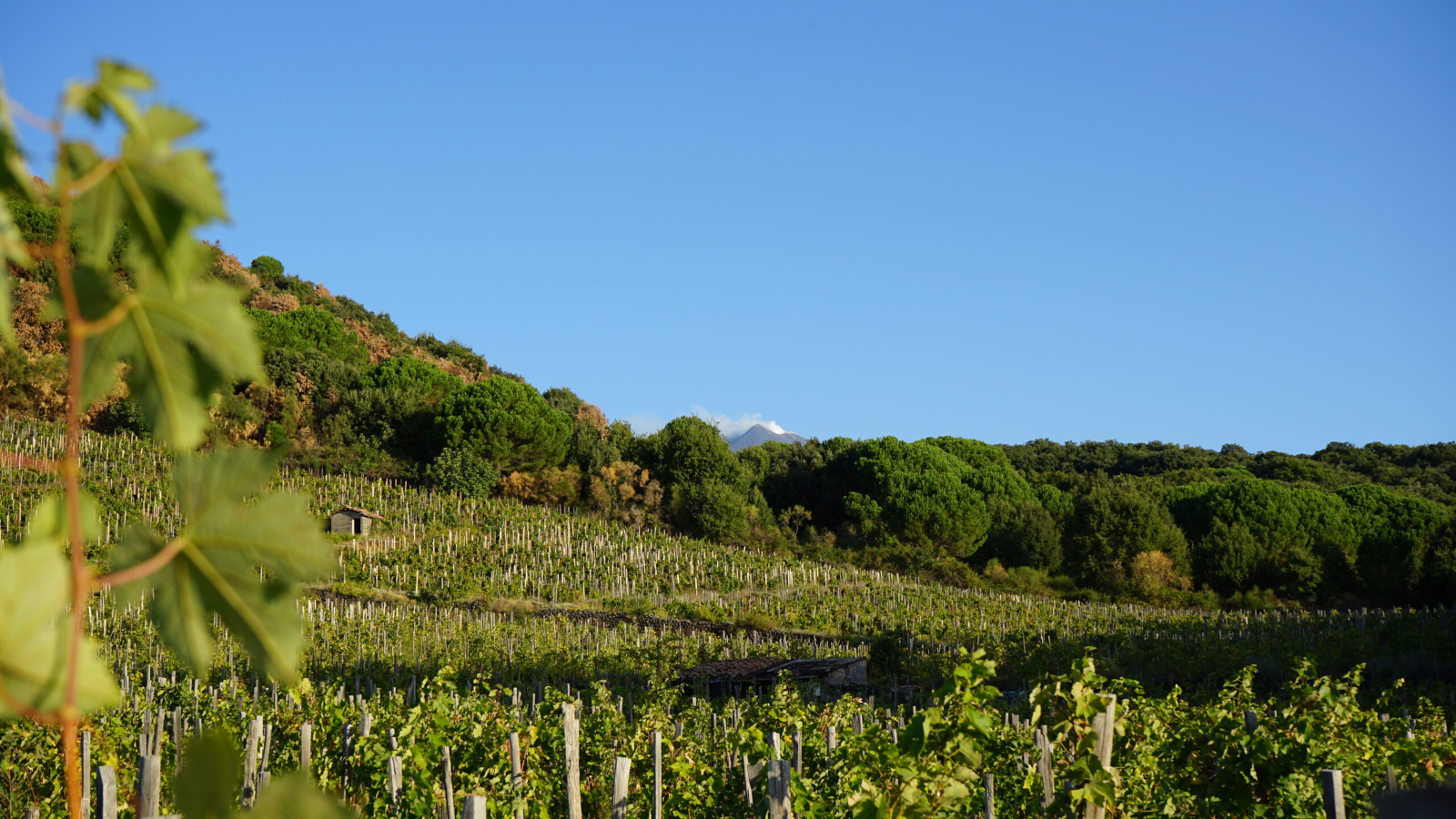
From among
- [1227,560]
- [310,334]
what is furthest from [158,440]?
[310,334]

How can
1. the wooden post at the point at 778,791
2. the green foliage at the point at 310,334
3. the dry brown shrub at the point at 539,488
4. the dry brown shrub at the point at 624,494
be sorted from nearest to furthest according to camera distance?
the wooden post at the point at 778,791, the dry brown shrub at the point at 624,494, the dry brown shrub at the point at 539,488, the green foliage at the point at 310,334

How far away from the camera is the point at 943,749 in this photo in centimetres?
292

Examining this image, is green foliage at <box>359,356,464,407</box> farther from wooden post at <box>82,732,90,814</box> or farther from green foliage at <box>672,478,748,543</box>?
wooden post at <box>82,732,90,814</box>

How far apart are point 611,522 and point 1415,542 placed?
85.2 feet

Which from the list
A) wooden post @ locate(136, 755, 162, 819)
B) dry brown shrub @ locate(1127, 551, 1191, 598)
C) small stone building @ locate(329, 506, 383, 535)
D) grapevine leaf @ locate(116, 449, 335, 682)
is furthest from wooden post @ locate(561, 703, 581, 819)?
dry brown shrub @ locate(1127, 551, 1191, 598)

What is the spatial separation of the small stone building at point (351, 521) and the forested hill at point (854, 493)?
303 centimetres

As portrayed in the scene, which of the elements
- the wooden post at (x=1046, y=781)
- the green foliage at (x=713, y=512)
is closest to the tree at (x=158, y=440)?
the wooden post at (x=1046, y=781)

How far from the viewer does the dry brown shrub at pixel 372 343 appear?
140 ft

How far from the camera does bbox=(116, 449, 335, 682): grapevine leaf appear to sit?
42 cm

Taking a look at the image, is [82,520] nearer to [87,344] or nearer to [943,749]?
[87,344]

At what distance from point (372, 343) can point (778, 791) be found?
43.8m

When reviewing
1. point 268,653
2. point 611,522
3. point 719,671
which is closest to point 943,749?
point 268,653

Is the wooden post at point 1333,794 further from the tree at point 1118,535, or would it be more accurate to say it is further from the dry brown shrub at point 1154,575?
the tree at point 1118,535

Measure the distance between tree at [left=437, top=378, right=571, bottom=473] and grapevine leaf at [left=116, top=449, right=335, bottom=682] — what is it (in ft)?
109
